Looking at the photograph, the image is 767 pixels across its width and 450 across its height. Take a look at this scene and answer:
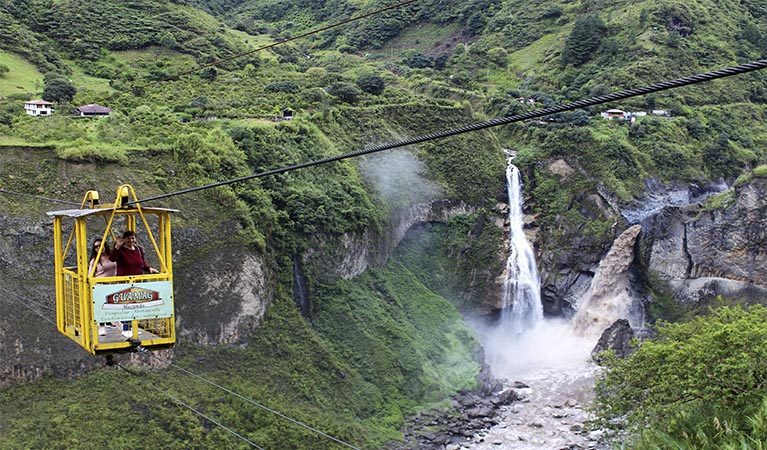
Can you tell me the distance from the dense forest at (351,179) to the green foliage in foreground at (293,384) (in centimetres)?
9

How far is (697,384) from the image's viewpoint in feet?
67.2

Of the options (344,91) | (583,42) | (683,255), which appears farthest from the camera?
(583,42)

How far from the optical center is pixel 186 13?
62250 millimetres

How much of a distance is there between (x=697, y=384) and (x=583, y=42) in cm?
5213

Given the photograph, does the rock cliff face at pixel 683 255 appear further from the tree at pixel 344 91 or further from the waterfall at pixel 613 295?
the tree at pixel 344 91

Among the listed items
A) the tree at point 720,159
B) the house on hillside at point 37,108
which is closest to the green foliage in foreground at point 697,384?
the house on hillside at point 37,108

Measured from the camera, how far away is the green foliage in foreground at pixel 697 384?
15359mm

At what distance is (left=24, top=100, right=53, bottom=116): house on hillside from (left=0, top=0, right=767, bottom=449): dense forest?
2.58 ft

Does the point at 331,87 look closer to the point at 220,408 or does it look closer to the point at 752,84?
the point at 220,408

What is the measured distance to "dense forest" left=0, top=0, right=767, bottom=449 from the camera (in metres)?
25.6

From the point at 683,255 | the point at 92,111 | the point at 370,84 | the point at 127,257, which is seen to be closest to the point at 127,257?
the point at 127,257

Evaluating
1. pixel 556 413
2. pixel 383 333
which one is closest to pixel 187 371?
pixel 383 333

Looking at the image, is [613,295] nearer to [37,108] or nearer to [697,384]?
[697,384]

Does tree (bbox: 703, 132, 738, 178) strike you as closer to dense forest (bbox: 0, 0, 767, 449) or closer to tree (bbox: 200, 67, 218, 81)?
dense forest (bbox: 0, 0, 767, 449)
